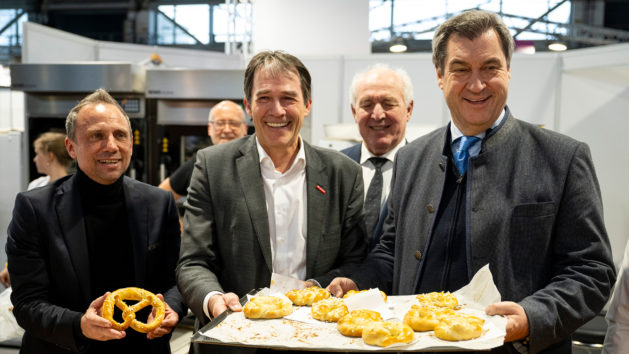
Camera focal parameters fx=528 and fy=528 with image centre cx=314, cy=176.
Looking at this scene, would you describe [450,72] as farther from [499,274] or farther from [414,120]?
[414,120]

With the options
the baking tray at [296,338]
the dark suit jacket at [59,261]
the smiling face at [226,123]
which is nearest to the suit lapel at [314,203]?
the baking tray at [296,338]

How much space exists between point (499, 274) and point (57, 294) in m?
1.59

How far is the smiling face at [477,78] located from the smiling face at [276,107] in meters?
0.58

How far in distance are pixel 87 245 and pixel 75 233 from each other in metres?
0.06

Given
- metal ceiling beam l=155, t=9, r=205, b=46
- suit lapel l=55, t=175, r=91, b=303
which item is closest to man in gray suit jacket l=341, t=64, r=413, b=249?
suit lapel l=55, t=175, r=91, b=303

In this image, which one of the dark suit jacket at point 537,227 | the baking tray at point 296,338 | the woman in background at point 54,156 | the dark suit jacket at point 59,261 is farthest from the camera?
the woman in background at point 54,156

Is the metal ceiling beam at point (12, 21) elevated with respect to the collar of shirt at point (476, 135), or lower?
elevated

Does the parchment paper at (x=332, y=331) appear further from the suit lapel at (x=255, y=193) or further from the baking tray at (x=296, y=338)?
the suit lapel at (x=255, y=193)

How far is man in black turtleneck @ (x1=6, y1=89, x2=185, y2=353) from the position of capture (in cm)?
193

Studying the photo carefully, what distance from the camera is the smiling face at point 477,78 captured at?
1.68 m

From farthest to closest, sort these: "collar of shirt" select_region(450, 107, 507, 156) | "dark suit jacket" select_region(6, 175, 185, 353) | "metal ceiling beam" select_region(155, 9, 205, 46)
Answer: "metal ceiling beam" select_region(155, 9, 205, 46) < "dark suit jacket" select_region(6, 175, 185, 353) < "collar of shirt" select_region(450, 107, 507, 156)

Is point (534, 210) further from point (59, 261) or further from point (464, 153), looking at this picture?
point (59, 261)

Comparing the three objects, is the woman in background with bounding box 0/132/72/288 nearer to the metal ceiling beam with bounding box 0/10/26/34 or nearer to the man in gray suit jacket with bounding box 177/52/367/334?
the man in gray suit jacket with bounding box 177/52/367/334

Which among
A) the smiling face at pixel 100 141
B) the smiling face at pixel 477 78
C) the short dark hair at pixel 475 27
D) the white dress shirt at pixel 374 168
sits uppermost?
the short dark hair at pixel 475 27
